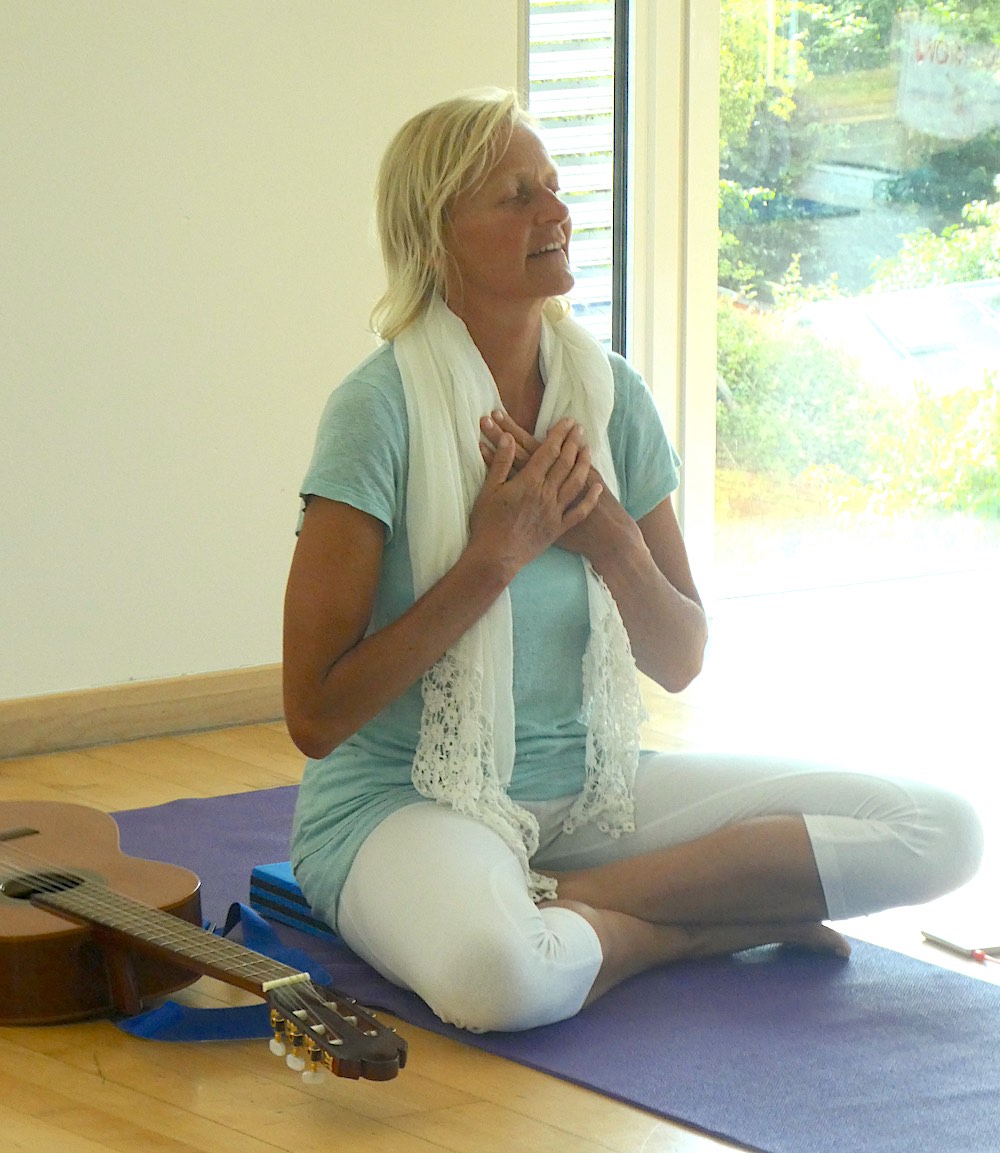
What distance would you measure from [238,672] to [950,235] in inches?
86.2

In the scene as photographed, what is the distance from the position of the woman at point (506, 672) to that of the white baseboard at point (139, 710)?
3.71 feet

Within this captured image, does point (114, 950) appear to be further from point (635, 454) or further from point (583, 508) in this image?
point (635, 454)

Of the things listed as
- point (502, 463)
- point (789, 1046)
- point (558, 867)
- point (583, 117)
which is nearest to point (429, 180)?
point (502, 463)

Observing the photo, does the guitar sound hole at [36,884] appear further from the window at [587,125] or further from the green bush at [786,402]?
the green bush at [786,402]

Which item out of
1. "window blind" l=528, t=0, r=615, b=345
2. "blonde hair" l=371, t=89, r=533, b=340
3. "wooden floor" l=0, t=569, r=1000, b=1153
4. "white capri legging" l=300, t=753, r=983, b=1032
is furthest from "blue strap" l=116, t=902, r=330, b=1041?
"window blind" l=528, t=0, r=615, b=345

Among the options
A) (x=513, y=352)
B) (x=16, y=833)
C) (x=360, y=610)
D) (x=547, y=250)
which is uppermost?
(x=547, y=250)

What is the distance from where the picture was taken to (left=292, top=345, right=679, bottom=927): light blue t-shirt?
1.90m

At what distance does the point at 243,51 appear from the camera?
314cm

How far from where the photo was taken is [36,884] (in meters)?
1.89

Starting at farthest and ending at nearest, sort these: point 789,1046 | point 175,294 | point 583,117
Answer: point 583,117 < point 175,294 < point 789,1046

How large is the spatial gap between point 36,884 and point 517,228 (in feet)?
2.92

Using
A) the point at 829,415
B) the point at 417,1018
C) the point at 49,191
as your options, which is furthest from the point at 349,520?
the point at 829,415

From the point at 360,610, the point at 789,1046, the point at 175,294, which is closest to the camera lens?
the point at 789,1046

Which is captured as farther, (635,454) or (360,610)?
(635,454)
